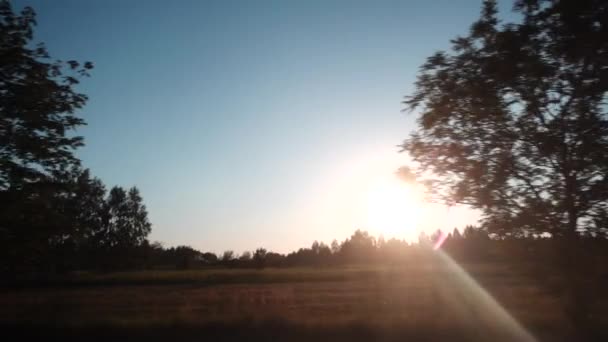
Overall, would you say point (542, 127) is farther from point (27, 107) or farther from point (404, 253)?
point (404, 253)

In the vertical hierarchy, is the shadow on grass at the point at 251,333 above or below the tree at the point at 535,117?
below

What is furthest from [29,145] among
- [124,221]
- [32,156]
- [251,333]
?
[124,221]

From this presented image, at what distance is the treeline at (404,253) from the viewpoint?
37.4 ft

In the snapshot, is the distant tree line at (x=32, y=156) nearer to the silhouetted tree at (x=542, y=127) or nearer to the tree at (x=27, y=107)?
the tree at (x=27, y=107)

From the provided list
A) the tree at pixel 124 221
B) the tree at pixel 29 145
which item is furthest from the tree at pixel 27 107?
the tree at pixel 124 221

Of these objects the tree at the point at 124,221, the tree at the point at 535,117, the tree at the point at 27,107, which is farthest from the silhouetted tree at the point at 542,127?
the tree at the point at 124,221

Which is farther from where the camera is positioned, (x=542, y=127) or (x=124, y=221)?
(x=124, y=221)

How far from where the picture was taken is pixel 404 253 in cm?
9950

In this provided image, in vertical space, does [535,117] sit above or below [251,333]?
above

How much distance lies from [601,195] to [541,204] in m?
1.20

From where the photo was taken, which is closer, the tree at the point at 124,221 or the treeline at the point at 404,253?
the treeline at the point at 404,253

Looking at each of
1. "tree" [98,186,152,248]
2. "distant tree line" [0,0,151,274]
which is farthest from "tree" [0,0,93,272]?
"tree" [98,186,152,248]

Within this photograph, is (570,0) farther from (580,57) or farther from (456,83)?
(456,83)

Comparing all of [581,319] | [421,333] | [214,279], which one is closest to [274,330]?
[421,333]
